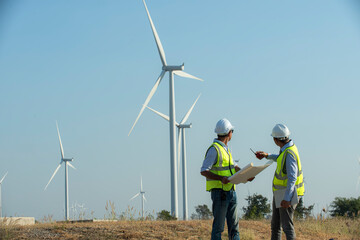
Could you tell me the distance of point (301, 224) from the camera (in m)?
15.1

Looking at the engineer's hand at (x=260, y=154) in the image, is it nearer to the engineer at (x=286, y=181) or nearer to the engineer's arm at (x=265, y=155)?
the engineer's arm at (x=265, y=155)

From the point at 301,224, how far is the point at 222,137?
749 centimetres

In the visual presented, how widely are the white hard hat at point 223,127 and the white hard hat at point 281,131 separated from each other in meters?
0.78

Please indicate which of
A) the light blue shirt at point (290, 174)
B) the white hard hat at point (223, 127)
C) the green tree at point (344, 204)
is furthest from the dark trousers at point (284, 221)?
the green tree at point (344, 204)

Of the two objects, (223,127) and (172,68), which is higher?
(172,68)

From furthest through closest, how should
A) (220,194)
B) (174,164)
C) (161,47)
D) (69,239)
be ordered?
(161,47), (174,164), (69,239), (220,194)

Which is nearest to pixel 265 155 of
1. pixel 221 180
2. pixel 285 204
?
pixel 285 204

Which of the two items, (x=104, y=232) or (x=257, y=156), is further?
(x=104, y=232)

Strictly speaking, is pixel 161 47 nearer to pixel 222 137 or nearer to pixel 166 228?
pixel 166 228

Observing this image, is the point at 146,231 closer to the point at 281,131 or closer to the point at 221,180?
the point at 221,180

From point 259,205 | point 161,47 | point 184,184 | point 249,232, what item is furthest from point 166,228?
point 184,184

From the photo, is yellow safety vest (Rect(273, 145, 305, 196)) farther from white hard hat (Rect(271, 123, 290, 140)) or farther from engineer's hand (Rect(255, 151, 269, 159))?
engineer's hand (Rect(255, 151, 269, 159))

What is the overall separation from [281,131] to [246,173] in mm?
1140

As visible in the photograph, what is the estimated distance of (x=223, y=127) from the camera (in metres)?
8.55
